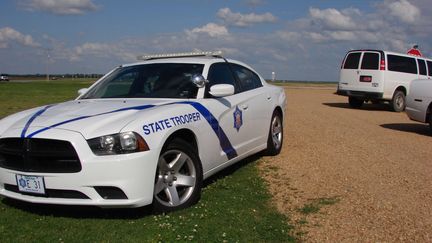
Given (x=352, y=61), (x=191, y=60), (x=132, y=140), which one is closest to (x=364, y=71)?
(x=352, y=61)

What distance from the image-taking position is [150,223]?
4.42m

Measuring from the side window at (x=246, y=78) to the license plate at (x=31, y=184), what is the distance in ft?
10.6

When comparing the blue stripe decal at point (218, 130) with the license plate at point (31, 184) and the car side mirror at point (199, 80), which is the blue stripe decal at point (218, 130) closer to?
the car side mirror at point (199, 80)

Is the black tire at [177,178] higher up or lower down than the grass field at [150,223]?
higher up

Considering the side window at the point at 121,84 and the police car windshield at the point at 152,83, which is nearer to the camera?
the police car windshield at the point at 152,83

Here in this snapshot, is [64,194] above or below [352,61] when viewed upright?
below

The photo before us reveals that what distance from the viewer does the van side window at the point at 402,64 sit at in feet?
57.0

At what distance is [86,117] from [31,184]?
30.4 inches

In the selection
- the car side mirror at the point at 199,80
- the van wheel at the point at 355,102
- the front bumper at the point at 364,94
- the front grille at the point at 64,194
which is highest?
the car side mirror at the point at 199,80

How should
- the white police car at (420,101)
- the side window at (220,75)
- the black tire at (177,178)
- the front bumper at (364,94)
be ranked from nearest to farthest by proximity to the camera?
1. the black tire at (177,178)
2. the side window at (220,75)
3. the white police car at (420,101)
4. the front bumper at (364,94)

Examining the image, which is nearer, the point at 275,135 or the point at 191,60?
the point at 191,60

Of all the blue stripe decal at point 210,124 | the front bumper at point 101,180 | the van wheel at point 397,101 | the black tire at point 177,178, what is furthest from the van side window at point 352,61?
the front bumper at point 101,180

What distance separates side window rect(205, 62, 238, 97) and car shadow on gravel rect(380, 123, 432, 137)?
6206mm

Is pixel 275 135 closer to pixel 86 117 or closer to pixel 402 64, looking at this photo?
pixel 86 117
